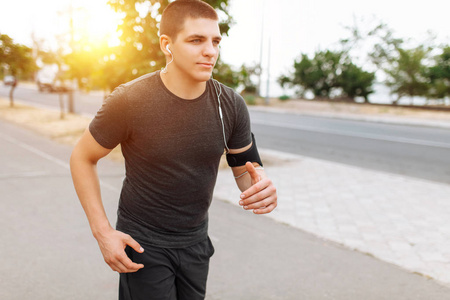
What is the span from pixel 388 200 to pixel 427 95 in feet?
74.3

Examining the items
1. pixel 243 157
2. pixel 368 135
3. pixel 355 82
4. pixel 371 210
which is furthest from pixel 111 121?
pixel 355 82

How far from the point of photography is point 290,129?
16000 mm

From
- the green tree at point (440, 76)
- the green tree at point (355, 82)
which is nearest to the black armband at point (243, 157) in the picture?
the green tree at point (440, 76)

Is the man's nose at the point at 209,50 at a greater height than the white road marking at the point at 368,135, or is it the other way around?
the man's nose at the point at 209,50

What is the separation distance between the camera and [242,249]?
452 centimetres

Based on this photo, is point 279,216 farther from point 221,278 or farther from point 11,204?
point 11,204

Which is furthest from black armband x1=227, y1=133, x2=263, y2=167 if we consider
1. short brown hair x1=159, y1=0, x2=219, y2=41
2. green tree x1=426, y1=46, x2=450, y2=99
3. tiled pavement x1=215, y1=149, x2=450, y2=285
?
green tree x1=426, y1=46, x2=450, y2=99

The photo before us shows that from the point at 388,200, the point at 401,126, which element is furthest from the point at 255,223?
the point at 401,126

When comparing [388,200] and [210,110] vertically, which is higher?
[210,110]

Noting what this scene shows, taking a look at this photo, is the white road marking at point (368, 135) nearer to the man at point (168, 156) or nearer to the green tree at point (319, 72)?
the green tree at point (319, 72)

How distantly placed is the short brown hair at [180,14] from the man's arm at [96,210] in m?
0.55

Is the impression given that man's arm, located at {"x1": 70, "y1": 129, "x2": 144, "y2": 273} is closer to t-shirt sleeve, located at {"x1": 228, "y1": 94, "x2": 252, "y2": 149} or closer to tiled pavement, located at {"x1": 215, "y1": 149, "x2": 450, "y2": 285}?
t-shirt sleeve, located at {"x1": 228, "y1": 94, "x2": 252, "y2": 149}

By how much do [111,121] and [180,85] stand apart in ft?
1.05

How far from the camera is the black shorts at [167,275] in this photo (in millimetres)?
1936
